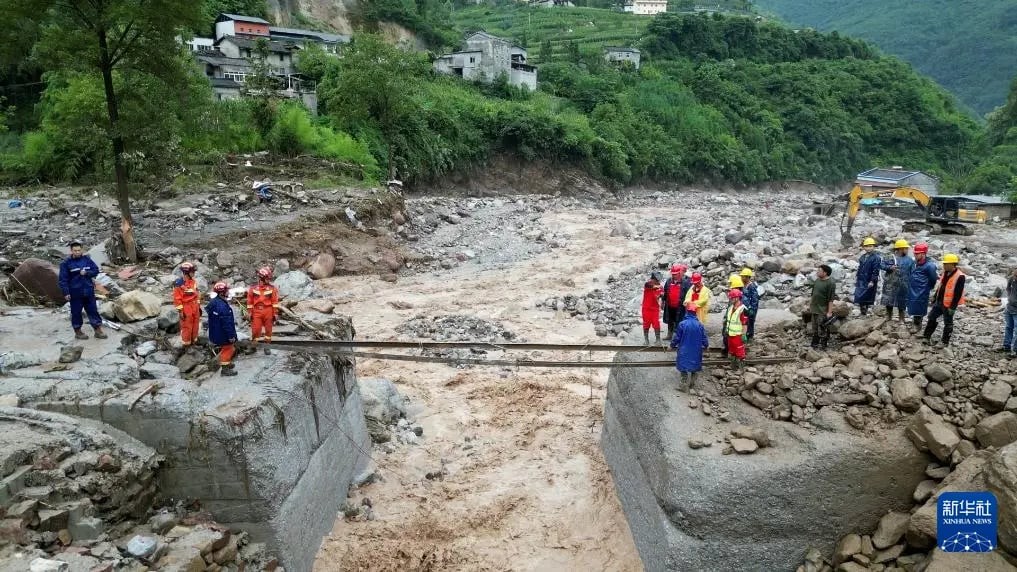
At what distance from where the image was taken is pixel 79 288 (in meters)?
7.21

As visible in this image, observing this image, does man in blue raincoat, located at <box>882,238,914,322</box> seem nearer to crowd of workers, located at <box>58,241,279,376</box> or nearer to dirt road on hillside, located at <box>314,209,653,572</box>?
dirt road on hillside, located at <box>314,209,653,572</box>

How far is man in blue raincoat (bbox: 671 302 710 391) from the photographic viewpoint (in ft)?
23.1

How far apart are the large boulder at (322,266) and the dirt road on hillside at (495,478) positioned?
3.24 metres

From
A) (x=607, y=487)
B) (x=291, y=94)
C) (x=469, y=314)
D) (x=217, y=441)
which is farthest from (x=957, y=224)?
(x=291, y=94)

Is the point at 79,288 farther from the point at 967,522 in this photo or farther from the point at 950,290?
the point at 950,290

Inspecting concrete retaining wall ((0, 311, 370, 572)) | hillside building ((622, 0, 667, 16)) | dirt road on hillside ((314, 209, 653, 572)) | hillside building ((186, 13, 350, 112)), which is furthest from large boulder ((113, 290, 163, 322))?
hillside building ((622, 0, 667, 16))

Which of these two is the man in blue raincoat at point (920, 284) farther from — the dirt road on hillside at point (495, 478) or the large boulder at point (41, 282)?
the large boulder at point (41, 282)

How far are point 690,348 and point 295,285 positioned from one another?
36.5 ft

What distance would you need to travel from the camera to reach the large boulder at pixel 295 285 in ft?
49.7

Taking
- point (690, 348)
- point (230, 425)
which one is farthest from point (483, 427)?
point (230, 425)

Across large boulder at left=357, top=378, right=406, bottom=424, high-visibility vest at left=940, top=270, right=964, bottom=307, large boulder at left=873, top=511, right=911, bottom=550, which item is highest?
high-visibility vest at left=940, top=270, right=964, bottom=307

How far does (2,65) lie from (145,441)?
34.0ft

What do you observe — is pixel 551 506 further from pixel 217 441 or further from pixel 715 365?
pixel 217 441

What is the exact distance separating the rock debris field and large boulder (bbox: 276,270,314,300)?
1.00 metres
